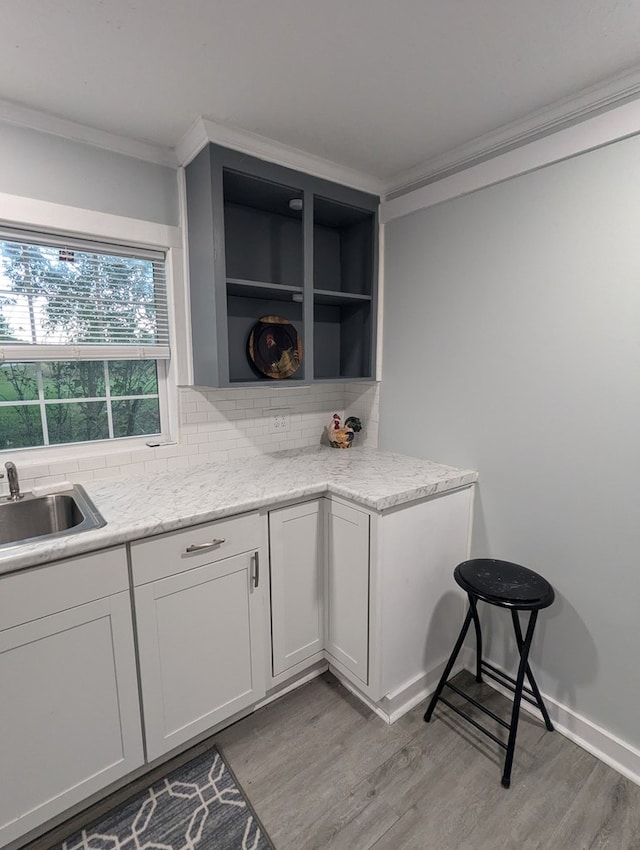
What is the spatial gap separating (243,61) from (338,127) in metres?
0.51

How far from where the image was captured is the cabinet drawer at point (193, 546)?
1392 millimetres

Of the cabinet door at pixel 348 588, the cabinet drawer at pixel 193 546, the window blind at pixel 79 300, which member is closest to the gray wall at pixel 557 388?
the cabinet door at pixel 348 588

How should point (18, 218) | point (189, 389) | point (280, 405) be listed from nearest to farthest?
point (18, 218), point (189, 389), point (280, 405)

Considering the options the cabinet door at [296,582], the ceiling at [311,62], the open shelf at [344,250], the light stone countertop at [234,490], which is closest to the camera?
the ceiling at [311,62]

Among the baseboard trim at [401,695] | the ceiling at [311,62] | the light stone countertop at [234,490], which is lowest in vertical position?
the baseboard trim at [401,695]

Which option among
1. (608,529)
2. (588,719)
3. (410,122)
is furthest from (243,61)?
(588,719)

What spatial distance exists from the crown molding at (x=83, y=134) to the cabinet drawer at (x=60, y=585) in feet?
5.28

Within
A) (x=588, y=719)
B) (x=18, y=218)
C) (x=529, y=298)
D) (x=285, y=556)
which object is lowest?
(x=588, y=719)

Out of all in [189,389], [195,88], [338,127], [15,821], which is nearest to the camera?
[15,821]

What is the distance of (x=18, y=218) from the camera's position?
157cm

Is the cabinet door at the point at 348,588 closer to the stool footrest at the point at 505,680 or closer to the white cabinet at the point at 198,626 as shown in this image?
the white cabinet at the point at 198,626

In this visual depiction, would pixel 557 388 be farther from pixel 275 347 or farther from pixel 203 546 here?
pixel 203 546

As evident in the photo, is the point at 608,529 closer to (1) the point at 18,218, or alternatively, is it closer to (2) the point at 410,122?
(2) the point at 410,122

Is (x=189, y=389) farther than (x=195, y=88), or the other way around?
(x=189, y=389)
